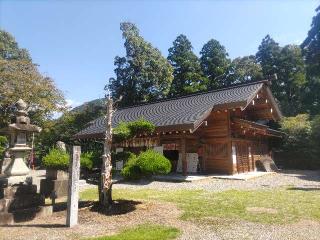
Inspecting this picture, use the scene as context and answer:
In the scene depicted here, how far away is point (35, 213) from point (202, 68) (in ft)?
113

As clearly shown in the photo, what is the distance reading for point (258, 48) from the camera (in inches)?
1535

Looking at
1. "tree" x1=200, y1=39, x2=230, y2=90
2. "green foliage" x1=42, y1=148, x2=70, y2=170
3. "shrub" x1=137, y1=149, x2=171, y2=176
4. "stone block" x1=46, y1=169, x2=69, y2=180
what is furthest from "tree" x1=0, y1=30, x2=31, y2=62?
"shrub" x1=137, y1=149, x2=171, y2=176

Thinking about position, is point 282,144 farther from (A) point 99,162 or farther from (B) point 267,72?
(A) point 99,162

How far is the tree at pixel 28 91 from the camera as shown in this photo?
2214cm

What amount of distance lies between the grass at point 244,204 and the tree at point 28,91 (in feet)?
50.3

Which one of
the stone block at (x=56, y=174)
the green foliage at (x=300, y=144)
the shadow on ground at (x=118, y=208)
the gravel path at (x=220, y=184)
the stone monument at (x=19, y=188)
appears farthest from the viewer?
the green foliage at (x=300, y=144)

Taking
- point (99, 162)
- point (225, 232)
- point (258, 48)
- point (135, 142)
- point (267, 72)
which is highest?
point (258, 48)

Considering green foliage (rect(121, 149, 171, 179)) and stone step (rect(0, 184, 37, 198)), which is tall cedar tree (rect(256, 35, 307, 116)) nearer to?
green foliage (rect(121, 149, 171, 179))

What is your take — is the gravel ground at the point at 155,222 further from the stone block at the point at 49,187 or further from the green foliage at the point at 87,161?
the stone block at the point at 49,187

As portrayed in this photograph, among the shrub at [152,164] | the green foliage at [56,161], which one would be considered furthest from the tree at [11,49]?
the shrub at [152,164]

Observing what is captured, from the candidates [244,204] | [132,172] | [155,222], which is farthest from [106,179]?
[244,204]

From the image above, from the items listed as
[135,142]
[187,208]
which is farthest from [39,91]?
[187,208]

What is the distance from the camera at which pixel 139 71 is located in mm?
31438

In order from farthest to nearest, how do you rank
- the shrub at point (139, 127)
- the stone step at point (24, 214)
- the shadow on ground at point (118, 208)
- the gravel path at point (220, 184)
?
the gravel path at point (220, 184)
the shrub at point (139, 127)
the shadow on ground at point (118, 208)
the stone step at point (24, 214)
